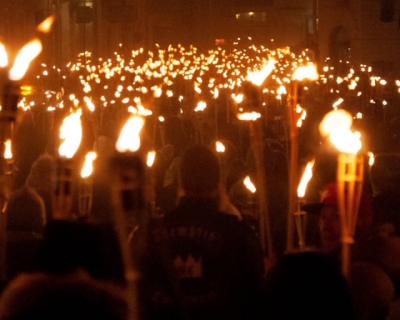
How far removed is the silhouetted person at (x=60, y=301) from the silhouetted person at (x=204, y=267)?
1470 millimetres

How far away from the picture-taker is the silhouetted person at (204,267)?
5523 millimetres

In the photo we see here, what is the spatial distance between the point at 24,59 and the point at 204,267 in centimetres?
137

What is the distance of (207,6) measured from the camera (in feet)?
167

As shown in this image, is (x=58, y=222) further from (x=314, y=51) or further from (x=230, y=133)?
(x=314, y=51)

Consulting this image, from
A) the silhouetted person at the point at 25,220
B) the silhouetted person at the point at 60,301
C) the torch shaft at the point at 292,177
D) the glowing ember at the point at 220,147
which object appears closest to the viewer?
the silhouetted person at the point at 60,301

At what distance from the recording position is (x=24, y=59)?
542 cm

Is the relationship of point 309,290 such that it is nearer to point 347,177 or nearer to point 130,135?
point 347,177

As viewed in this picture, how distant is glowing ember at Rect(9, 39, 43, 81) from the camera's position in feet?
17.7

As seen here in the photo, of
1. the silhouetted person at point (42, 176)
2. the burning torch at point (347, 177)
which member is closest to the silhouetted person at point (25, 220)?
the silhouetted person at point (42, 176)

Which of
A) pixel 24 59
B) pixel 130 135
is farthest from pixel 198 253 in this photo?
pixel 24 59

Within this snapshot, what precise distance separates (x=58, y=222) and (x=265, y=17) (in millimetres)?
71376

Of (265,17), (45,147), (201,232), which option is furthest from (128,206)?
(265,17)

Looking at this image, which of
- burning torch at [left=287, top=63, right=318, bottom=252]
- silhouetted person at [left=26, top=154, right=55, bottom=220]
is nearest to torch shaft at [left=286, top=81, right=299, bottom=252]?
burning torch at [left=287, top=63, right=318, bottom=252]

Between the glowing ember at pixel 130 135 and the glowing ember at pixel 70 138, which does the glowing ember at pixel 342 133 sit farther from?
the glowing ember at pixel 70 138
